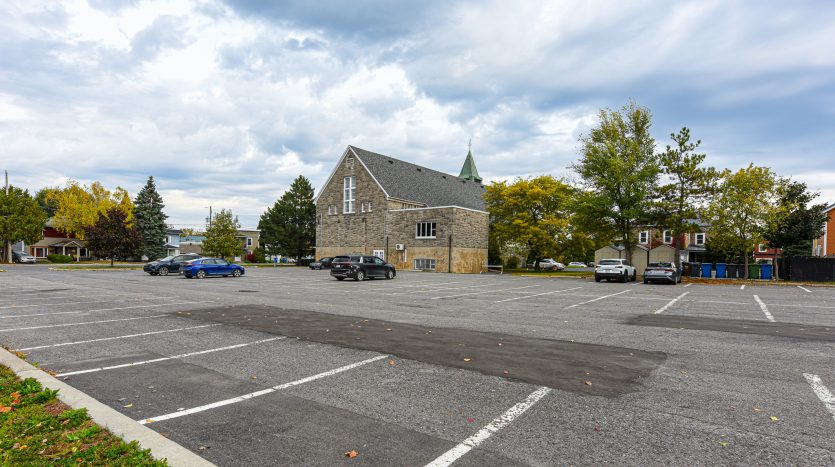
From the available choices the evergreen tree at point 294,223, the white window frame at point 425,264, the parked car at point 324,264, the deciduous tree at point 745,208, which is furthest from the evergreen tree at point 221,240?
the deciduous tree at point 745,208

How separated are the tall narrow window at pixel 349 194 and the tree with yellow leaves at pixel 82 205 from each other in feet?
107

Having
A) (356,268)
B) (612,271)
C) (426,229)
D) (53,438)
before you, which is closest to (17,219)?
(426,229)

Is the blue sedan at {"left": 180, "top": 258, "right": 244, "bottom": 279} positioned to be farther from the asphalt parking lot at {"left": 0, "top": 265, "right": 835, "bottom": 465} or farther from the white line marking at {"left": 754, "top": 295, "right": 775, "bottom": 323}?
the white line marking at {"left": 754, "top": 295, "right": 775, "bottom": 323}

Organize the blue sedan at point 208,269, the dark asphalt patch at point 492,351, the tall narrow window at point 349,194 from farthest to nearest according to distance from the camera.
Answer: the tall narrow window at point 349,194, the blue sedan at point 208,269, the dark asphalt patch at point 492,351

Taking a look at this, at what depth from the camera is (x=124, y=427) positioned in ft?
12.9

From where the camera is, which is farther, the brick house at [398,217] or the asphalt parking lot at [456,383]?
the brick house at [398,217]

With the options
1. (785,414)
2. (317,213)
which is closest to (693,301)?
(785,414)

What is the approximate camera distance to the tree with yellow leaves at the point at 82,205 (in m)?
62.2

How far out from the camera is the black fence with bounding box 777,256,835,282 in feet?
99.9

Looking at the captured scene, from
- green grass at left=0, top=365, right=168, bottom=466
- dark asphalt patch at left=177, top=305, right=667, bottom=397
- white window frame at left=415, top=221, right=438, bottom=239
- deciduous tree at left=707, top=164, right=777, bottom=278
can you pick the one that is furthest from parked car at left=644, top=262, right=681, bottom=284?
green grass at left=0, top=365, right=168, bottom=466

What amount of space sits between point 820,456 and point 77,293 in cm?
2173

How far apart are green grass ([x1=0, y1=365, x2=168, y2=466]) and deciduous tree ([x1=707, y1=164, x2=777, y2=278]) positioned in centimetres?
3630

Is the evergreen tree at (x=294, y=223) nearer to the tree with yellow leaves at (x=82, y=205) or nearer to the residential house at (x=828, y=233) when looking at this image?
the tree with yellow leaves at (x=82, y=205)

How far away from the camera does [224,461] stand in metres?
3.59
